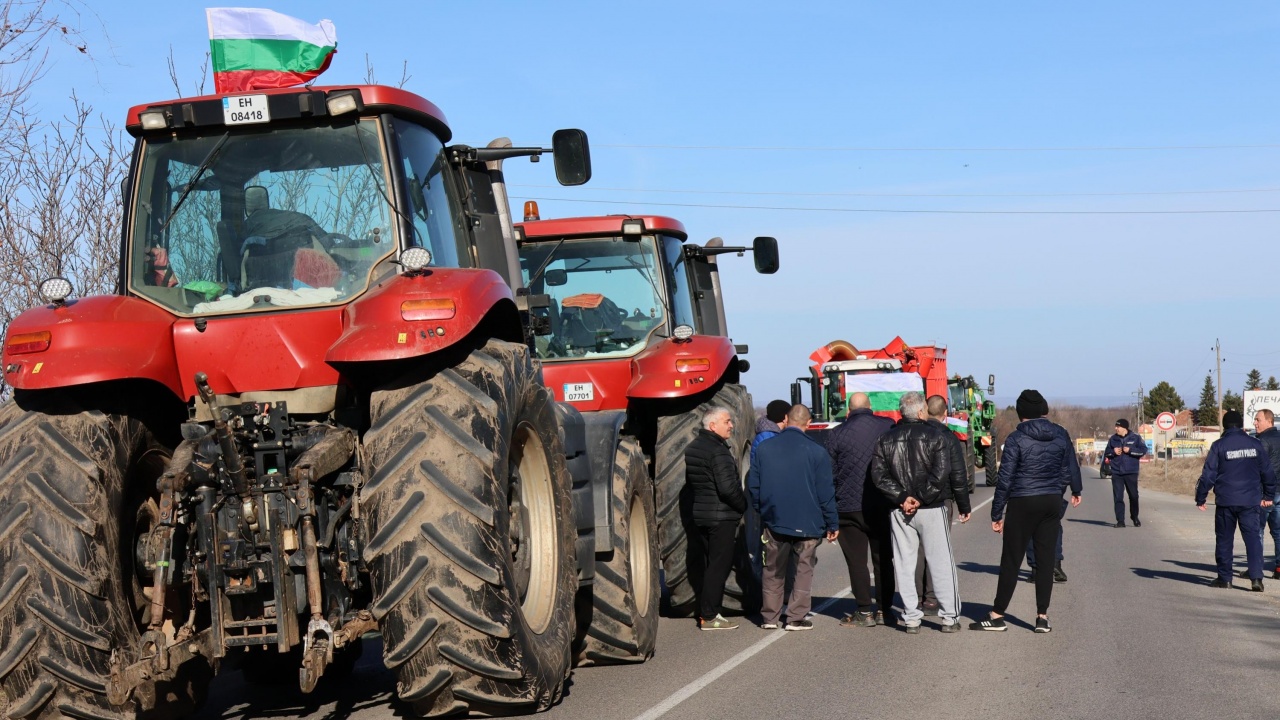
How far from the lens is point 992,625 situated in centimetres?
1045

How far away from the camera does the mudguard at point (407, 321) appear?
232 inches

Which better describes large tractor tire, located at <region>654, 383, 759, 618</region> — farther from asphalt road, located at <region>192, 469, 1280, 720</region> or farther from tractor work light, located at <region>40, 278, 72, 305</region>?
tractor work light, located at <region>40, 278, 72, 305</region>

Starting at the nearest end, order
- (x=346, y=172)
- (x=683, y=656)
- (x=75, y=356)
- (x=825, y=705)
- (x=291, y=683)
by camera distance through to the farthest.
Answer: (x=75, y=356) < (x=346, y=172) < (x=825, y=705) < (x=291, y=683) < (x=683, y=656)

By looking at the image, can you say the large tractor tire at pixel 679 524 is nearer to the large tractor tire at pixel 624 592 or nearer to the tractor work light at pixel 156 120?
the large tractor tire at pixel 624 592

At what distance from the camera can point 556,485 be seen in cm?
745

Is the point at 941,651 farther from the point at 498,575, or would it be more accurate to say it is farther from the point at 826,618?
the point at 498,575

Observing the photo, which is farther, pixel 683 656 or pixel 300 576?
pixel 683 656

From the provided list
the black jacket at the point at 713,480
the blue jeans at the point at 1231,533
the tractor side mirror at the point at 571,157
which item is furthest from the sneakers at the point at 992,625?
the tractor side mirror at the point at 571,157

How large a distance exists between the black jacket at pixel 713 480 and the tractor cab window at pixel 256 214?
4.44m

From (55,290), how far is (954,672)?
5.76 metres

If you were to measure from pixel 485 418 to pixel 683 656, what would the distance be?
385cm

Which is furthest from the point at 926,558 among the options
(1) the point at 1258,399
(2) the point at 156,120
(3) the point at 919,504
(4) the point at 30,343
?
(1) the point at 1258,399

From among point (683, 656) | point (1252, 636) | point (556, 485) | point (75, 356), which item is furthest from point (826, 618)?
point (75, 356)

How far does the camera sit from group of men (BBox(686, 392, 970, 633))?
10.5 m
